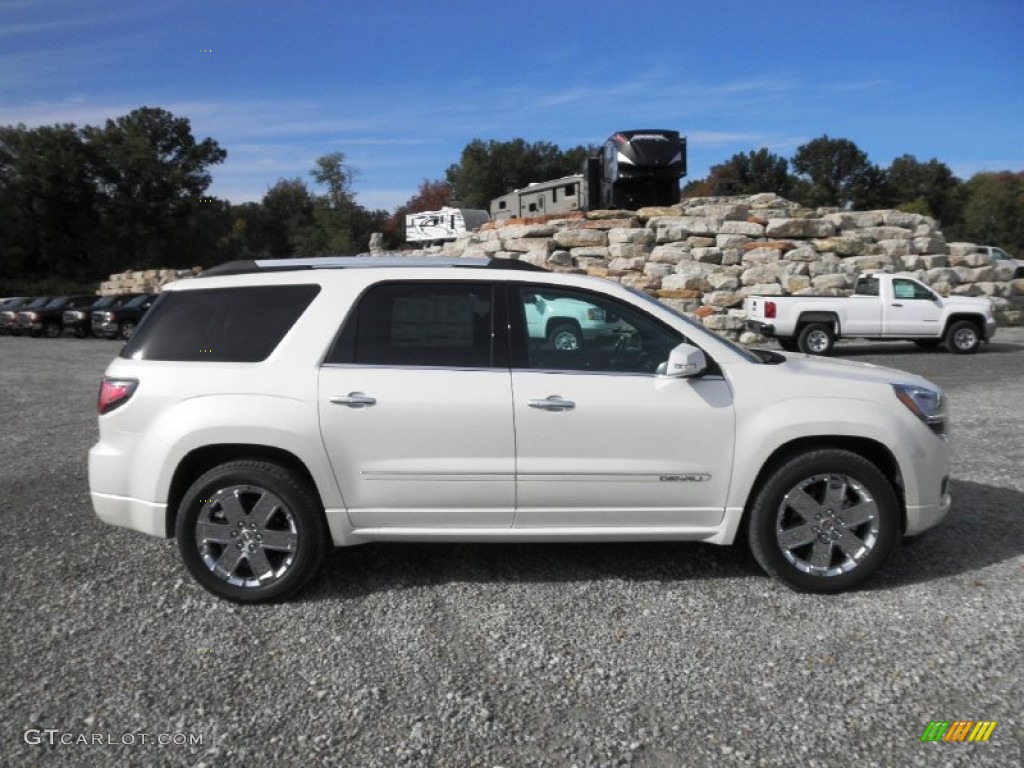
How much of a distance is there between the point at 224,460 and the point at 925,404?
3810 millimetres

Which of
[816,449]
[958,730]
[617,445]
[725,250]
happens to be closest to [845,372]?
[816,449]

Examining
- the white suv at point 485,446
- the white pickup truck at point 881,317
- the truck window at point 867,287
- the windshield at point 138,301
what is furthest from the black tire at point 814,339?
the windshield at point 138,301

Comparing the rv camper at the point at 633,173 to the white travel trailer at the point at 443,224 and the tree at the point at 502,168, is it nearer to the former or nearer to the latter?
the white travel trailer at the point at 443,224

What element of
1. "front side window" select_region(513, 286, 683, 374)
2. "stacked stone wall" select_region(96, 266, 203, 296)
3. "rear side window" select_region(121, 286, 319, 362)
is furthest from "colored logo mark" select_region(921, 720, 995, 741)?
"stacked stone wall" select_region(96, 266, 203, 296)

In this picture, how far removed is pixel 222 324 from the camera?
14.7 ft

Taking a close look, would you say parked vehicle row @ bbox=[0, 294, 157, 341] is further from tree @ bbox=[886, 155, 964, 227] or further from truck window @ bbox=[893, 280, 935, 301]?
tree @ bbox=[886, 155, 964, 227]

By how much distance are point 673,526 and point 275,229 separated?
75.0m

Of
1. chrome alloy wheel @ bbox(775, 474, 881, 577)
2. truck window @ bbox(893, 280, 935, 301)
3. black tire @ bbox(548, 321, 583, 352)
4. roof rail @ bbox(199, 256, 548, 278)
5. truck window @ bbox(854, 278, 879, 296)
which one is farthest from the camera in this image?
truck window @ bbox(854, 278, 879, 296)

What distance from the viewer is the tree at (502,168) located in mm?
73938

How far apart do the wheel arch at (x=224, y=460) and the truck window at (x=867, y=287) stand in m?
16.6

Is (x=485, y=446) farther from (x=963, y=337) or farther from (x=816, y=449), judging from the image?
(x=963, y=337)
